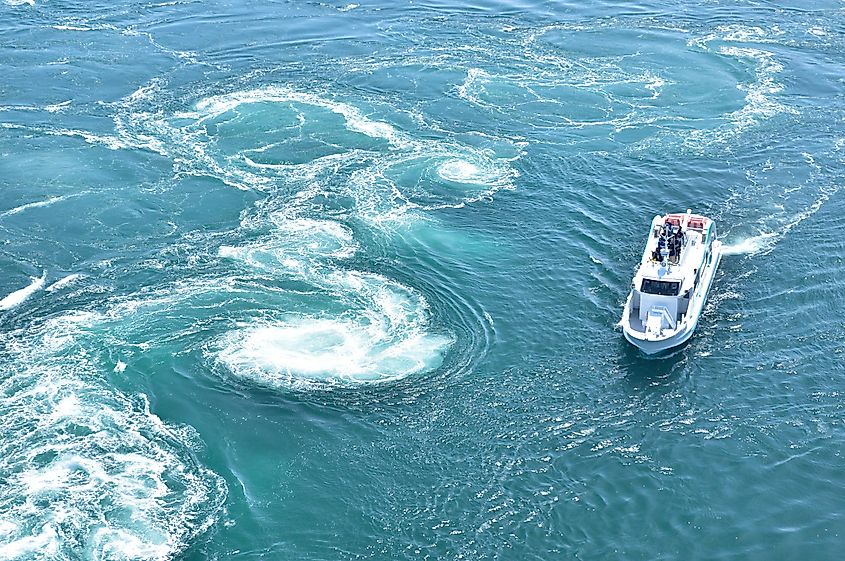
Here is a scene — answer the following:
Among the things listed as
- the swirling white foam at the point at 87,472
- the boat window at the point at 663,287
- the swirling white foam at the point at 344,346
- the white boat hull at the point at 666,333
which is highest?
the boat window at the point at 663,287

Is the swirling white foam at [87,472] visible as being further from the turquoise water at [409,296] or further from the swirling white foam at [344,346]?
the swirling white foam at [344,346]

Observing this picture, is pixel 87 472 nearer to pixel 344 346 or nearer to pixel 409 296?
pixel 344 346

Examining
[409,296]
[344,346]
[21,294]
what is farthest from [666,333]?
[21,294]

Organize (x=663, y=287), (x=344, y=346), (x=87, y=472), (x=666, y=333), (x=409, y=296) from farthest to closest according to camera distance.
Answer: (x=409, y=296) → (x=663, y=287) → (x=344, y=346) → (x=666, y=333) → (x=87, y=472)

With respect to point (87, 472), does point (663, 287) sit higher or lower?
higher

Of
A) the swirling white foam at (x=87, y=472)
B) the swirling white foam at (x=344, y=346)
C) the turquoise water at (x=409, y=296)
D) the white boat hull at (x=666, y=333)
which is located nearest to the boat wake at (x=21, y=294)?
Answer: the turquoise water at (x=409, y=296)

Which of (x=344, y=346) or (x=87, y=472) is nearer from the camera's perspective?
(x=87, y=472)
